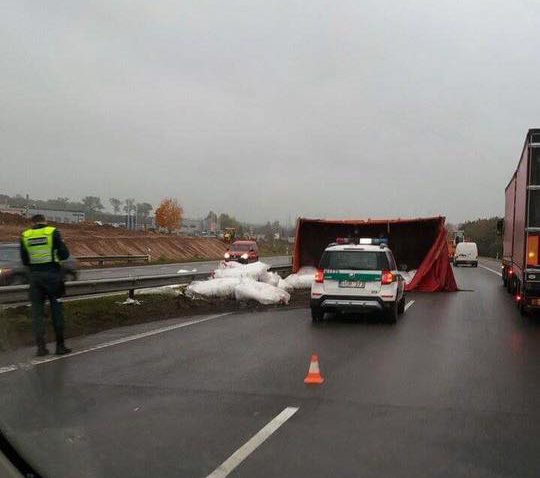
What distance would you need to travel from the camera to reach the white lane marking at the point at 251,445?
4.54 m

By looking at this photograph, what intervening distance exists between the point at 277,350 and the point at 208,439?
4.52 m

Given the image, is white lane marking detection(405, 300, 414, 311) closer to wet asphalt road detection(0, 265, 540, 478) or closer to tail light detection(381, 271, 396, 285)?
tail light detection(381, 271, 396, 285)

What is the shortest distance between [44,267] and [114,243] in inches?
2028

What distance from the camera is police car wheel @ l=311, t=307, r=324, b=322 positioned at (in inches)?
521

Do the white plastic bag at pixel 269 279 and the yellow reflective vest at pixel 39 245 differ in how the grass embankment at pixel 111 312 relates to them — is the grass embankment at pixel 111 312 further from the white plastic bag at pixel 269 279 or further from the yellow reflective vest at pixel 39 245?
the white plastic bag at pixel 269 279

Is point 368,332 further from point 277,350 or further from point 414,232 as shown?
point 414,232

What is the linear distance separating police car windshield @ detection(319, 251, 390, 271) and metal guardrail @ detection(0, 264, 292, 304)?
4696 millimetres

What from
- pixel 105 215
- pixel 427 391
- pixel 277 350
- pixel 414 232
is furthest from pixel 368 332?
pixel 105 215

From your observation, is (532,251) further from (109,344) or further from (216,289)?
(109,344)

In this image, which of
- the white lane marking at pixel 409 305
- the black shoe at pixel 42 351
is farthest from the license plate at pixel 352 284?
the black shoe at pixel 42 351

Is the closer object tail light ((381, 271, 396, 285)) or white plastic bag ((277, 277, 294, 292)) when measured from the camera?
tail light ((381, 271, 396, 285))

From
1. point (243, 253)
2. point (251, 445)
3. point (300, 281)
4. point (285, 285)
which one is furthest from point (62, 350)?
point (243, 253)

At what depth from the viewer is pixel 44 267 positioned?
9.19m

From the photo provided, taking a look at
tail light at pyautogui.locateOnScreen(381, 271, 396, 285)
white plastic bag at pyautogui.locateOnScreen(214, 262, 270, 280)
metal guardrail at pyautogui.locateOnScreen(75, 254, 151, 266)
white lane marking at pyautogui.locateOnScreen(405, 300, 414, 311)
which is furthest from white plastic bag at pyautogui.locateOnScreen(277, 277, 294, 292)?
metal guardrail at pyautogui.locateOnScreen(75, 254, 151, 266)
